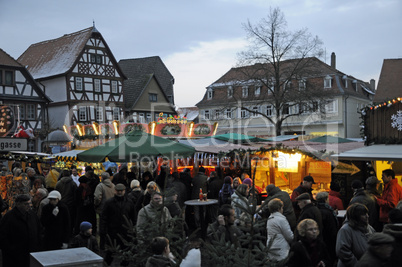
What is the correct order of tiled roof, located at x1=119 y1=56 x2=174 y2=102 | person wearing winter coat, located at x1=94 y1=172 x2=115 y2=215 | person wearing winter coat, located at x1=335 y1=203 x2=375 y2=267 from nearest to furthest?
person wearing winter coat, located at x1=335 y1=203 x2=375 y2=267
person wearing winter coat, located at x1=94 y1=172 x2=115 y2=215
tiled roof, located at x1=119 y1=56 x2=174 y2=102

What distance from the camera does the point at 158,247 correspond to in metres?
4.40

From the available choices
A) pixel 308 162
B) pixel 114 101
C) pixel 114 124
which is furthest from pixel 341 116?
pixel 308 162

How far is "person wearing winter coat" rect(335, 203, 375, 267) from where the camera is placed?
16.5 ft

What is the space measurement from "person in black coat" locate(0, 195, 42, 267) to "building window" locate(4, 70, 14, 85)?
2821 centimetres

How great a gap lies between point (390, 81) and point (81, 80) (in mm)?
22955

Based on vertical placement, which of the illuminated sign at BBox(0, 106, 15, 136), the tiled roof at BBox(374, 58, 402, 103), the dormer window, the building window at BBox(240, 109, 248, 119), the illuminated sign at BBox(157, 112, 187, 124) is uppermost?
the dormer window

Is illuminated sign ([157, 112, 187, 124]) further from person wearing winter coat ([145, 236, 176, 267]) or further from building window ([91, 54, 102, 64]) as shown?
person wearing winter coat ([145, 236, 176, 267])

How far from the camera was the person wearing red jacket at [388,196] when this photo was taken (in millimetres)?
7926

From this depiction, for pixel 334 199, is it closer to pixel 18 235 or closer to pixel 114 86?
pixel 18 235

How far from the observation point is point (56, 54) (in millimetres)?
37219

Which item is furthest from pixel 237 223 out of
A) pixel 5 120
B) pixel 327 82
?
pixel 327 82

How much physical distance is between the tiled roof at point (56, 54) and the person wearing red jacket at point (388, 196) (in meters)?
29.9

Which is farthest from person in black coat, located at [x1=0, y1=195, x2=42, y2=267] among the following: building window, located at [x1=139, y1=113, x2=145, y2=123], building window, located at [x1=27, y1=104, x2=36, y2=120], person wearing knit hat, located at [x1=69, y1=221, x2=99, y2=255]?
building window, located at [x1=139, y1=113, x2=145, y2=123]

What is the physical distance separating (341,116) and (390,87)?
41.4 ft
